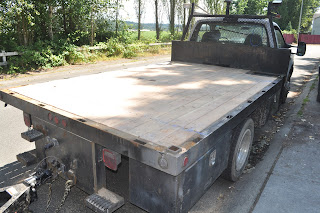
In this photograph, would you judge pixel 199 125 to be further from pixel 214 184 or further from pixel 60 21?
pixel 60 21

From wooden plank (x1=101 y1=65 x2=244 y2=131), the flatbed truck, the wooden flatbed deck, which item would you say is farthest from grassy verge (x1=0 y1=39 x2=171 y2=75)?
wooden plank (x1=101 y1=65 x2=244 y2=131)

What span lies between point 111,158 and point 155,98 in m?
1.25

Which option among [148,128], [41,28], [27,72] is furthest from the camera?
[41,28]

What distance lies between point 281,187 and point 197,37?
455 cm

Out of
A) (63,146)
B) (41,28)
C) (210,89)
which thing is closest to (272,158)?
(210,89)

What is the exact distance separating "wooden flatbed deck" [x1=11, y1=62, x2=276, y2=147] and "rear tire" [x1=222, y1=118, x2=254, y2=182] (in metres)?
0.33

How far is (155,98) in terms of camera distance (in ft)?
11.8

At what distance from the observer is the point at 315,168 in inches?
167

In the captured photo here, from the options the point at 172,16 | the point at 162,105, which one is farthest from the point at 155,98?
the point at 172,16

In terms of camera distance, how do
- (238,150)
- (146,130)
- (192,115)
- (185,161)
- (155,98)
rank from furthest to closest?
1. (155,98)
2. (238,150)
3. (192,115)
4. (146,130)
5. (185,161)

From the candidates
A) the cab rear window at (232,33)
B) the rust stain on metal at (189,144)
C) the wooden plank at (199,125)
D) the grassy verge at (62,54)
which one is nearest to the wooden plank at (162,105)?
the wooden plank at (199,125)

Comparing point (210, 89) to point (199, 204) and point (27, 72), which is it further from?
point (27, 72)

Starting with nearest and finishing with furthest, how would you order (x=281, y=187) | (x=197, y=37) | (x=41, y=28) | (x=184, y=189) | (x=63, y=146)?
(x=184, y=189), (x=63, y=146), (x=281, y=187), (x=197, y=37), (x=41, y=28)

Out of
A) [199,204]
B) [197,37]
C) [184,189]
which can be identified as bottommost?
[199,204]
